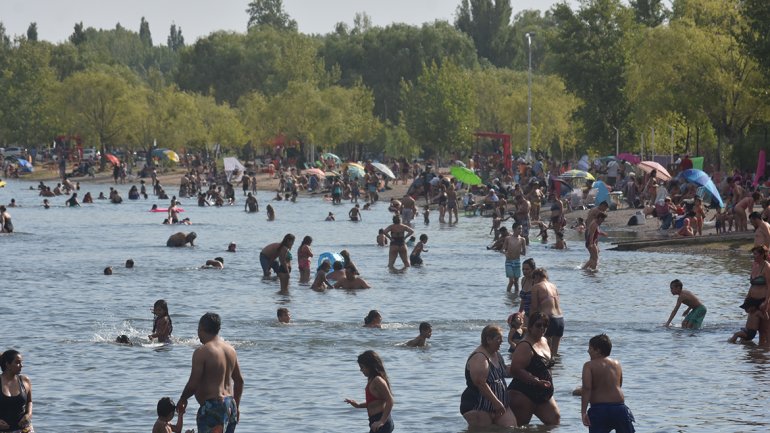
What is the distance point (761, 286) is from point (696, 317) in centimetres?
333

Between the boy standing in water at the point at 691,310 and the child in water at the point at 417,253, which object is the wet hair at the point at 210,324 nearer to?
the boy standing in water at the point at 691,310

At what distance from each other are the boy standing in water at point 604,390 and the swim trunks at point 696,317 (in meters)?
11.3

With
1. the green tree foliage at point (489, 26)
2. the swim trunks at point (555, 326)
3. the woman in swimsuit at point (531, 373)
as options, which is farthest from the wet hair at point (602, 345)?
the green tree foliage at point (489, 26)

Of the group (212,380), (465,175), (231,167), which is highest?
(231,167)

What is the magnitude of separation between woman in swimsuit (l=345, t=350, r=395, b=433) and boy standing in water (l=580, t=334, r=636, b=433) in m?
1.93

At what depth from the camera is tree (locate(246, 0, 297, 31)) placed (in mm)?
159625

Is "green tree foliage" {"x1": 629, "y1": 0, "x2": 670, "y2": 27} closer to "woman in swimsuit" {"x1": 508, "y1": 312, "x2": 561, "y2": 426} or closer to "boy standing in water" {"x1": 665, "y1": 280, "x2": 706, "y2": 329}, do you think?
"boy standing in water" {"x1": 665, "y1": 280, "x2": 706, "y2": 329}

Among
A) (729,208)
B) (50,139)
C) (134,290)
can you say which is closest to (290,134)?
(50,139)

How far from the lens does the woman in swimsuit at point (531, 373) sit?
47.0ft

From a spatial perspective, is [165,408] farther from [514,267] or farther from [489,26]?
[489,26]

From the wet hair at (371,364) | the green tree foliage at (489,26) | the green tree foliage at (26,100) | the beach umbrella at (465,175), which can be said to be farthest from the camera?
the green tree foliage at (489,26)

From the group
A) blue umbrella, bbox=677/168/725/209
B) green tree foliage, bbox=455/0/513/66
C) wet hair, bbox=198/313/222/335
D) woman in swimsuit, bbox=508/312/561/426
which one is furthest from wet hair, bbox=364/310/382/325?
green tree foliage, bbox=455/0/513/66

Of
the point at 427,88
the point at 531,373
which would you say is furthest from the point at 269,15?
the point at 531,373

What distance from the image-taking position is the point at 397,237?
119 ft
